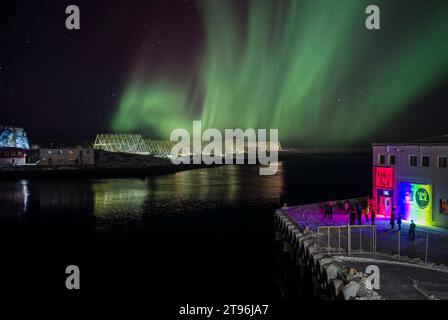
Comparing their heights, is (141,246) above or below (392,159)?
below

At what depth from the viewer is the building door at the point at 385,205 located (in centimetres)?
3111

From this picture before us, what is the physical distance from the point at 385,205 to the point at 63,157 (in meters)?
131

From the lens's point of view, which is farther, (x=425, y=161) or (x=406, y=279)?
(x=425, y=161)

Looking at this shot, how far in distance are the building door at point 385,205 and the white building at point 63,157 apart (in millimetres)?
127328

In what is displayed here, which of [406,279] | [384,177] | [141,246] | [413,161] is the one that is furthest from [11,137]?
→ [406,279]

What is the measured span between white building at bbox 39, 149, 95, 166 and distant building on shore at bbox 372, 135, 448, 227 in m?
127

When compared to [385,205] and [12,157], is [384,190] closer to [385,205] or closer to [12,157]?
[385,205]

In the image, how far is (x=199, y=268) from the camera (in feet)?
98.3

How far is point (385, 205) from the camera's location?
103 feet

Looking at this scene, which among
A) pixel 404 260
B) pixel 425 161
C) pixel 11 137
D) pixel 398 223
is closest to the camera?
pixel 404 260

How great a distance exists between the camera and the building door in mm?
31109
